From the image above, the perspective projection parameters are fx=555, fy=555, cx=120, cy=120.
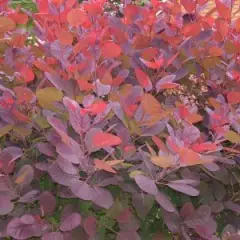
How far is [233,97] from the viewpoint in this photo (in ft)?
5.73

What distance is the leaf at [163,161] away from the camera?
1.33 m

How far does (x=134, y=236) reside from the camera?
1.48m

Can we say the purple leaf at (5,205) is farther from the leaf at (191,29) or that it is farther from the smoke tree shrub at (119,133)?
the leaf at (191,29)

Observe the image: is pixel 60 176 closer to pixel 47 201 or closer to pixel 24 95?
pixel 47 201

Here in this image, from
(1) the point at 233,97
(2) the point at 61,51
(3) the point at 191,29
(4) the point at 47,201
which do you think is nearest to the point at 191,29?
(3) the point at 191,29

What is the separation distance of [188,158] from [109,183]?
0.76 ft

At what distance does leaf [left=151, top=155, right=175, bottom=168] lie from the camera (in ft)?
4.38

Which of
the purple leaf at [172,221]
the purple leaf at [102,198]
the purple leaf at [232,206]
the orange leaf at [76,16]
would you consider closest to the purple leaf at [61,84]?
the orange leaf at [76,16]

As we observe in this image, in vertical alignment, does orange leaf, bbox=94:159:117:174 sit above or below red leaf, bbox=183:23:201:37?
above

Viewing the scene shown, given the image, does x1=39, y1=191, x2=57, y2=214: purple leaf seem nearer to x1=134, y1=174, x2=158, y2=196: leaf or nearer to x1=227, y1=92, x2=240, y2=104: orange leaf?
x1=134, y1=174, x2=158, y2=196: leaf

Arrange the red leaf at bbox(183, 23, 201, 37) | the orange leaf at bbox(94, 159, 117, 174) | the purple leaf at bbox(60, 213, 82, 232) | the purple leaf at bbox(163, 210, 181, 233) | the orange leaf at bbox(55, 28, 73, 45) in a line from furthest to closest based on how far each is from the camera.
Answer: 1. the red leaf at bbox(183, 23, 201, 37)
2. the orange leaf at bbox(55, 28, 73, 45)
3. the purple leaf at bbox(163, 210, 181, 233)
4. the purple leaf at bbox(60, 213, 82, 232)
5. the orange leaf at bbox(94, 159, 117, 174)

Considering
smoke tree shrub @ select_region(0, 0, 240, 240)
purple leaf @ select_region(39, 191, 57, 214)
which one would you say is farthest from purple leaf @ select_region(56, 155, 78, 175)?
purple leaf @ select_region(39, 191, 57, 214)

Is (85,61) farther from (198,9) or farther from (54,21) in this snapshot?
(198,9)

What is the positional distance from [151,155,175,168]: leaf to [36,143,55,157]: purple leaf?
296 mm
